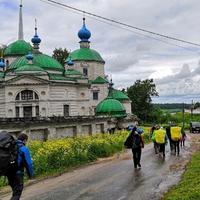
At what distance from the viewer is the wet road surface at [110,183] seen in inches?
463

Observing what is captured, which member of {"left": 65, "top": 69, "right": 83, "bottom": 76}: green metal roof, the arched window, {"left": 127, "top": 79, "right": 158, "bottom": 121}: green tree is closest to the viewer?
the arched window

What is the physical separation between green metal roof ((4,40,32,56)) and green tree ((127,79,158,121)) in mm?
34952

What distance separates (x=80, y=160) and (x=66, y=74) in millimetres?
41976

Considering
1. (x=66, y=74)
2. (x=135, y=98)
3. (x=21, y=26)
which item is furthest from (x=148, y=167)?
(x=135, y=98)

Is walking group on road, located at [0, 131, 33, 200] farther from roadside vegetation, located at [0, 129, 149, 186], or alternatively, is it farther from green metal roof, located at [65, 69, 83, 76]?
green metal roof, located at [65, 69, 83, 76]

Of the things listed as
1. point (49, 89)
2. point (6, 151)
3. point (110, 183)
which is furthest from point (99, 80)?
point (6, 151)

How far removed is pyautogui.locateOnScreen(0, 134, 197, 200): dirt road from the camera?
11.8 m

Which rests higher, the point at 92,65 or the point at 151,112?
the point at 92,65

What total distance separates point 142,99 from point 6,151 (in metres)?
87.2

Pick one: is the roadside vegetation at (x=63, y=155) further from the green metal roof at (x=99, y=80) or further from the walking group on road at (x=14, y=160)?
the green metal roof at (x=99, y=80)

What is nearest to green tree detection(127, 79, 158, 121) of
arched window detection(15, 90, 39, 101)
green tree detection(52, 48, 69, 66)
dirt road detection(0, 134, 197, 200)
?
green tree detection(52, 48, 69, 66)

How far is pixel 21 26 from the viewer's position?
7325 centimetres

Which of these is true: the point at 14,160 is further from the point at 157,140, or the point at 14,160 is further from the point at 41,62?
the point at 41,62

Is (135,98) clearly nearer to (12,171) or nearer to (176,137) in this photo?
(176,137)
